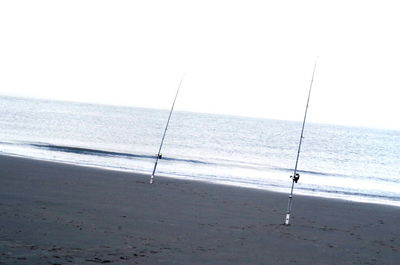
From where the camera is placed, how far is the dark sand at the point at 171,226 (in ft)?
22.7

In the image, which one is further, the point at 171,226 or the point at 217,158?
the point at 217,158

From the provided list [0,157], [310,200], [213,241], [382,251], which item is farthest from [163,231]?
[0,157]

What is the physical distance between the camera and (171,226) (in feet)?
29.8

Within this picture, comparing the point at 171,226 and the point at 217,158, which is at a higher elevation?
the point at 171,226

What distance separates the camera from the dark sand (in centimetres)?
692

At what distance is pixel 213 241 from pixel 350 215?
6.33 m

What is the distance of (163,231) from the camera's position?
28.1 feet

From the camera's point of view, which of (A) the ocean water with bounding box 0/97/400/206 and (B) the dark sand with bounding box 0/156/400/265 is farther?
(A) the ocean water with bounding box 0/97/400/206

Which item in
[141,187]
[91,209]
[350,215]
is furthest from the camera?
[141,187]

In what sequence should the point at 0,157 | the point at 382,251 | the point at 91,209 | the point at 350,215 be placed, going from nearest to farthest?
the point at 382,251
the point at 91,209
the point at 350,215
the point at 0,157

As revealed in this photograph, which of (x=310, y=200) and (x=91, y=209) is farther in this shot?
(x=310, y=200)

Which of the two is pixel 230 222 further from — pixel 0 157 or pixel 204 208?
pixel 0 157

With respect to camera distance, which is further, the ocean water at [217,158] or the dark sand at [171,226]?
the ocean water at [217,158]

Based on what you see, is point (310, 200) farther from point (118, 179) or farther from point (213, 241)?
point (213, 241)
